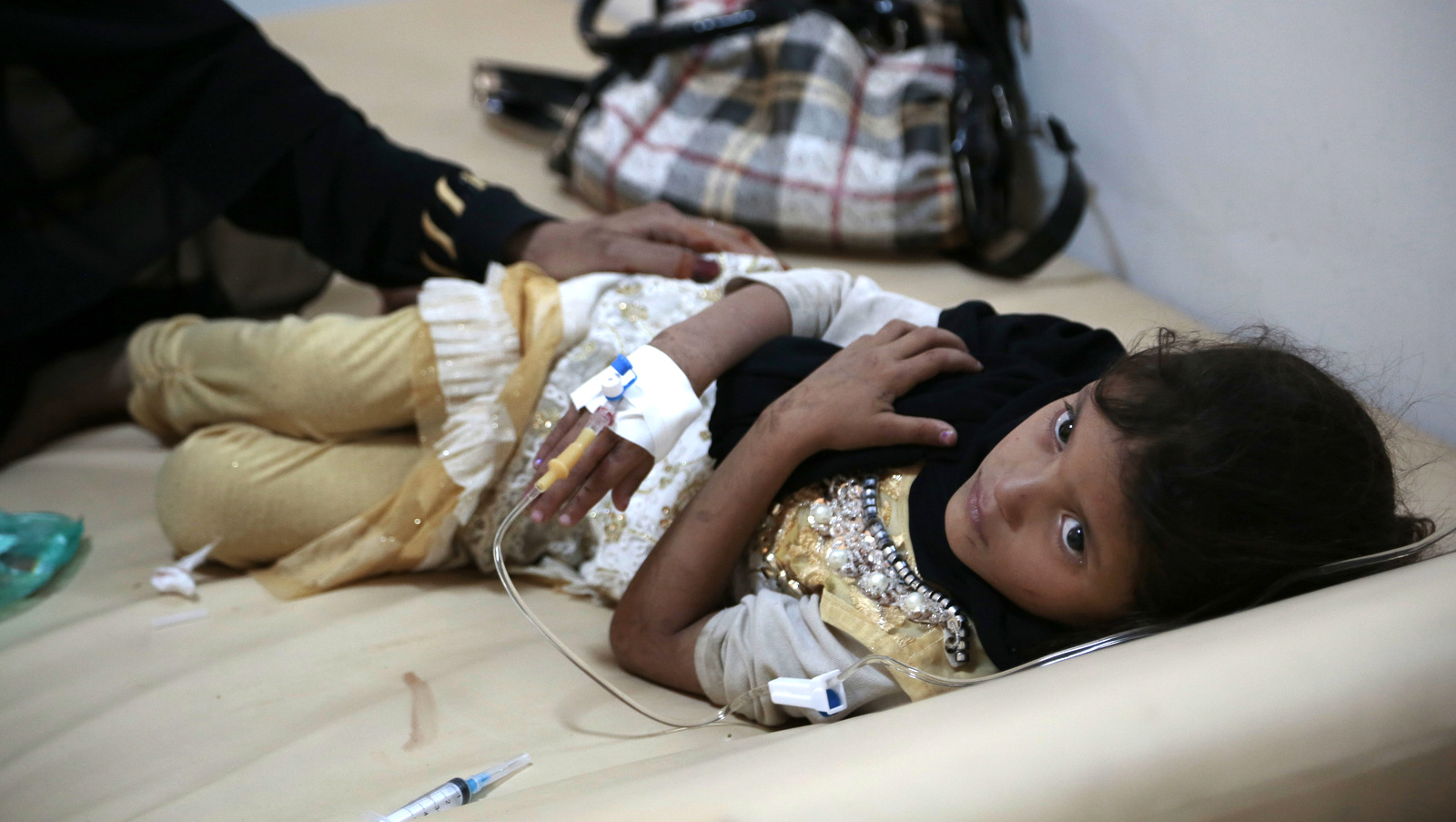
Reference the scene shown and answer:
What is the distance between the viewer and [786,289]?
955 millimetres

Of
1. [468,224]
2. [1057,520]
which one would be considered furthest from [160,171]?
[1057,520]

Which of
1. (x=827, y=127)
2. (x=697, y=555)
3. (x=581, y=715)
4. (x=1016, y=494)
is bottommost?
(x=581, y=715)

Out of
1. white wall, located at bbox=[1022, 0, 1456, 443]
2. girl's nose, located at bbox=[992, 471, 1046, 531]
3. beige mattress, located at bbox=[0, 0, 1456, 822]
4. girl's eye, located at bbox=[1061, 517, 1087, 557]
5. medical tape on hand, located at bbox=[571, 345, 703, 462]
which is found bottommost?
beige mattress, located at bbox=[0, 0, 1456, 822]

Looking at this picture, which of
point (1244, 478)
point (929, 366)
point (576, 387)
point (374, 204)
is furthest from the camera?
point (374, 204)

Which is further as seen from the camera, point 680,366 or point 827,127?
point 827,127

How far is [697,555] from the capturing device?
0.80m

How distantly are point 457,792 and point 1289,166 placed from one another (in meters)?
1.08

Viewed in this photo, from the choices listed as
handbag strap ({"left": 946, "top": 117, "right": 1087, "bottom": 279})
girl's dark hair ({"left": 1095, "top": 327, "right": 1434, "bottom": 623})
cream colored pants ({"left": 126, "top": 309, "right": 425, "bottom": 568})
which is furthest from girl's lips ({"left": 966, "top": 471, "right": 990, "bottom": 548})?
handbag strap ({"left": 946, "top": 117, "right": 1087, "bottom": 279})

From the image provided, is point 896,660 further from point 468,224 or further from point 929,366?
point 468,224

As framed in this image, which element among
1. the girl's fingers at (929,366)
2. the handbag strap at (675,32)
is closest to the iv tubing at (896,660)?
the girl's fingers at (929,366)

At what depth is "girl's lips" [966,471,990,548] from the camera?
73 centimetres

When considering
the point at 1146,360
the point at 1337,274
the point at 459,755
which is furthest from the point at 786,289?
the point at 1337,274

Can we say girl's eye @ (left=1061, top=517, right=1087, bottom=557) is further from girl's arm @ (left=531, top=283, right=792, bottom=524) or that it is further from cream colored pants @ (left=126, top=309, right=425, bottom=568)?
cream colored pants @ (left=126, top=309, right=425, bottom=568)

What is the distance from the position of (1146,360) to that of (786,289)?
353 millimetres
